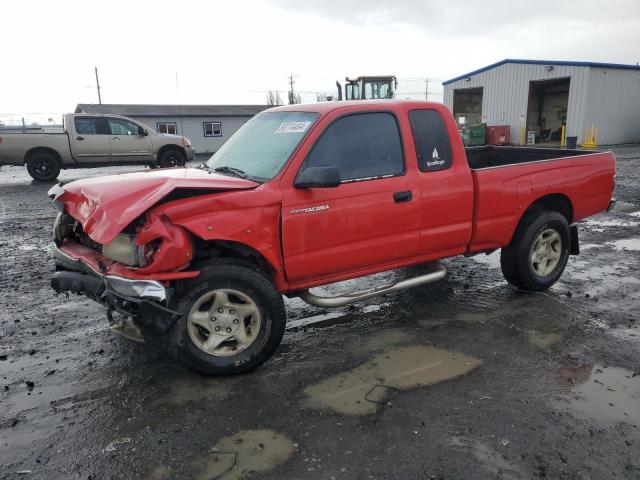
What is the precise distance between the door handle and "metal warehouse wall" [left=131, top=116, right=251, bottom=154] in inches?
1084

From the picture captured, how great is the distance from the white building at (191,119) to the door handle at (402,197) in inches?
1070

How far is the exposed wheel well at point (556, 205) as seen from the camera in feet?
17.3

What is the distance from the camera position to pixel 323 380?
361 cm

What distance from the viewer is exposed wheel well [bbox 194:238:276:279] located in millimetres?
3604

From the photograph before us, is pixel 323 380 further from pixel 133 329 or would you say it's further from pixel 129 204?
pixel 129 204

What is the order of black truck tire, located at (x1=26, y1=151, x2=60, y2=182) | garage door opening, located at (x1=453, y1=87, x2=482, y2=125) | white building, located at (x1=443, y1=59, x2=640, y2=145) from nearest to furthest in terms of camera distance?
black truck tire, located at (x1=26, y1=151, x2=60, y2=182) → white building, located at (x1=443, y1=59, x2=640, y2=145) → garage door opening, located at (x1=453, y1=87, x2=482, y2=125)

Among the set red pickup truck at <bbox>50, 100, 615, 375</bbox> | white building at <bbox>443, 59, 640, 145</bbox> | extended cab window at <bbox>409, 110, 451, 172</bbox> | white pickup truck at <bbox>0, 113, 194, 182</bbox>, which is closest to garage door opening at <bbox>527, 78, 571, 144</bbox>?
white building at <bbox>443, 59, 640, 145</bbox>

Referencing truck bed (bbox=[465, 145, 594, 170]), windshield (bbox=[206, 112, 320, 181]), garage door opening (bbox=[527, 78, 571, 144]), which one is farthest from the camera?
garage door opening (bbox=[527, 78, 571, 144])

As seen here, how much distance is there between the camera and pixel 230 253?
376cm

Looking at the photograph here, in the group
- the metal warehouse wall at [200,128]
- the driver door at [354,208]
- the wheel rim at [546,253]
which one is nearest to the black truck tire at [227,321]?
the driver door at [354,208]

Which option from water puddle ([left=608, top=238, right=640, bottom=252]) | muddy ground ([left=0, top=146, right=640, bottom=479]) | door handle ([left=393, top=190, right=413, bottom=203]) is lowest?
muddy ground ([left=0, top=146, right=640, bottom=479])

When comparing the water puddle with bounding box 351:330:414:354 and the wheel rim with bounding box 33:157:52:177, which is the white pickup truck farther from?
the water puddle with bounding box 351:330:414:354

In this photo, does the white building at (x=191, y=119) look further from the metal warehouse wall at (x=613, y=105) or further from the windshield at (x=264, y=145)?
the windshield at (x=264, y=145)

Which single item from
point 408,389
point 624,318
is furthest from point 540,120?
point 408,389
